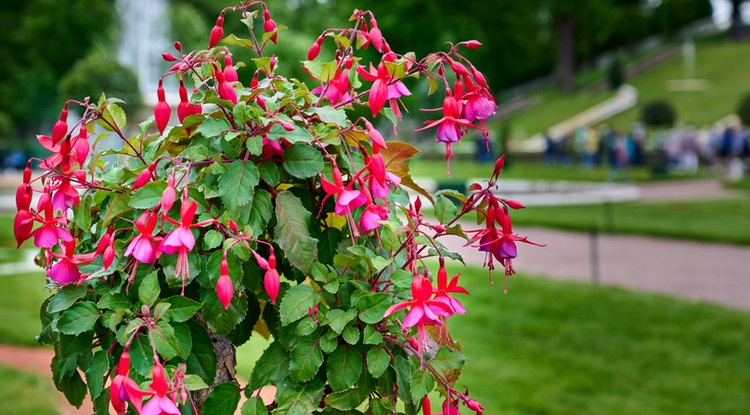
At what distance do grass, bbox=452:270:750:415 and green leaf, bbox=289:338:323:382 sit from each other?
10.9ft

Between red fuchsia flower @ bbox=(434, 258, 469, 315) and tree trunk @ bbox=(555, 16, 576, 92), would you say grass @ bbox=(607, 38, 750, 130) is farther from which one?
red fuchsia flower @ bbox=(434, 258, 469, 315)

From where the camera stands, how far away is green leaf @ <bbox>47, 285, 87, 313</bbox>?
155 cm

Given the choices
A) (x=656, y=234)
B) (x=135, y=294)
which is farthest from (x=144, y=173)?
(x=656, y=234)

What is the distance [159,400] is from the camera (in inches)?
51.5

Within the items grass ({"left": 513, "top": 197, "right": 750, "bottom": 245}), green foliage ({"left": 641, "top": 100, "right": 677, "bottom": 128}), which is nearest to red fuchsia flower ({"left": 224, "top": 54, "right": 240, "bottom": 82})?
grass ({"left": 513, "top": 197, "right": 750, "bottom": 245})

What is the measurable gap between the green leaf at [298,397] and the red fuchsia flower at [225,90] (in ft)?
1.81

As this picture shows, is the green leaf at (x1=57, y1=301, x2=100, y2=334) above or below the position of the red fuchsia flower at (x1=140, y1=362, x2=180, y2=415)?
above

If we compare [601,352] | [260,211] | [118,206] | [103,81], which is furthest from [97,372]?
[103,81]

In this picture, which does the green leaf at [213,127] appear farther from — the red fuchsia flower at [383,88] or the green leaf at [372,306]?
the green leaf at [372,306]

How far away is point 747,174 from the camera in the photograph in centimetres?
2136

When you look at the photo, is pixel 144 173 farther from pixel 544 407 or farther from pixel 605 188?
pixel 605 188

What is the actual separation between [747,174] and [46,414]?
20.3 meters

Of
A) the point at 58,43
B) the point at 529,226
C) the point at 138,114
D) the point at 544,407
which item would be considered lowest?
the point at 544,407

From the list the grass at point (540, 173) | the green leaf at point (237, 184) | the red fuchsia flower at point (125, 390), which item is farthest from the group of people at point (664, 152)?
the red fuchsia flower at point (125, 390)
